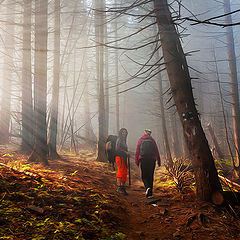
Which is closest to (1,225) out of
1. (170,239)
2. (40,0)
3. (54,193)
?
(54,193)

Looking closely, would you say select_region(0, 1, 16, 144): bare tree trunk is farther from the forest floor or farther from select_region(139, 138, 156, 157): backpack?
select_region(139, 138, 156, 157): backpack

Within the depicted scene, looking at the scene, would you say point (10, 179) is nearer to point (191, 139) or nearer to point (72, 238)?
point (72, 238)

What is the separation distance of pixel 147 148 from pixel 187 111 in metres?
1.89

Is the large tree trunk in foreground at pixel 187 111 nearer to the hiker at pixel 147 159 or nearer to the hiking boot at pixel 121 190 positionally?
the hiker at pixel 147 159

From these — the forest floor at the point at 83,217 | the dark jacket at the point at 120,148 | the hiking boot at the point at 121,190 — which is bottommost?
the hiking boot at the point at 121,190

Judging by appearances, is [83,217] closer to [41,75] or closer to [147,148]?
[147,148]

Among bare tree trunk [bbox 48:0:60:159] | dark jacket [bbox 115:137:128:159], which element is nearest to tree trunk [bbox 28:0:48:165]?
bare tree trunk [bbox 48:0:60:159]

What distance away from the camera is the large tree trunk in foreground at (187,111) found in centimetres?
369

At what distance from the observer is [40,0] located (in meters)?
6.57

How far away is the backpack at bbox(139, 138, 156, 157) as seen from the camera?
526 cm

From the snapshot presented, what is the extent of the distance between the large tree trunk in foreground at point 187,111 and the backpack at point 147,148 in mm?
1497

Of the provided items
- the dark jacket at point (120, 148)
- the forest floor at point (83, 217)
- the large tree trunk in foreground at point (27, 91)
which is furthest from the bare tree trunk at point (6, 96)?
the dark jacket at point (120, 148)

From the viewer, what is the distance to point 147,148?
5293 mm

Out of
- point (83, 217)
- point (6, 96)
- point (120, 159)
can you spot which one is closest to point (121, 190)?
point (120, 159)
